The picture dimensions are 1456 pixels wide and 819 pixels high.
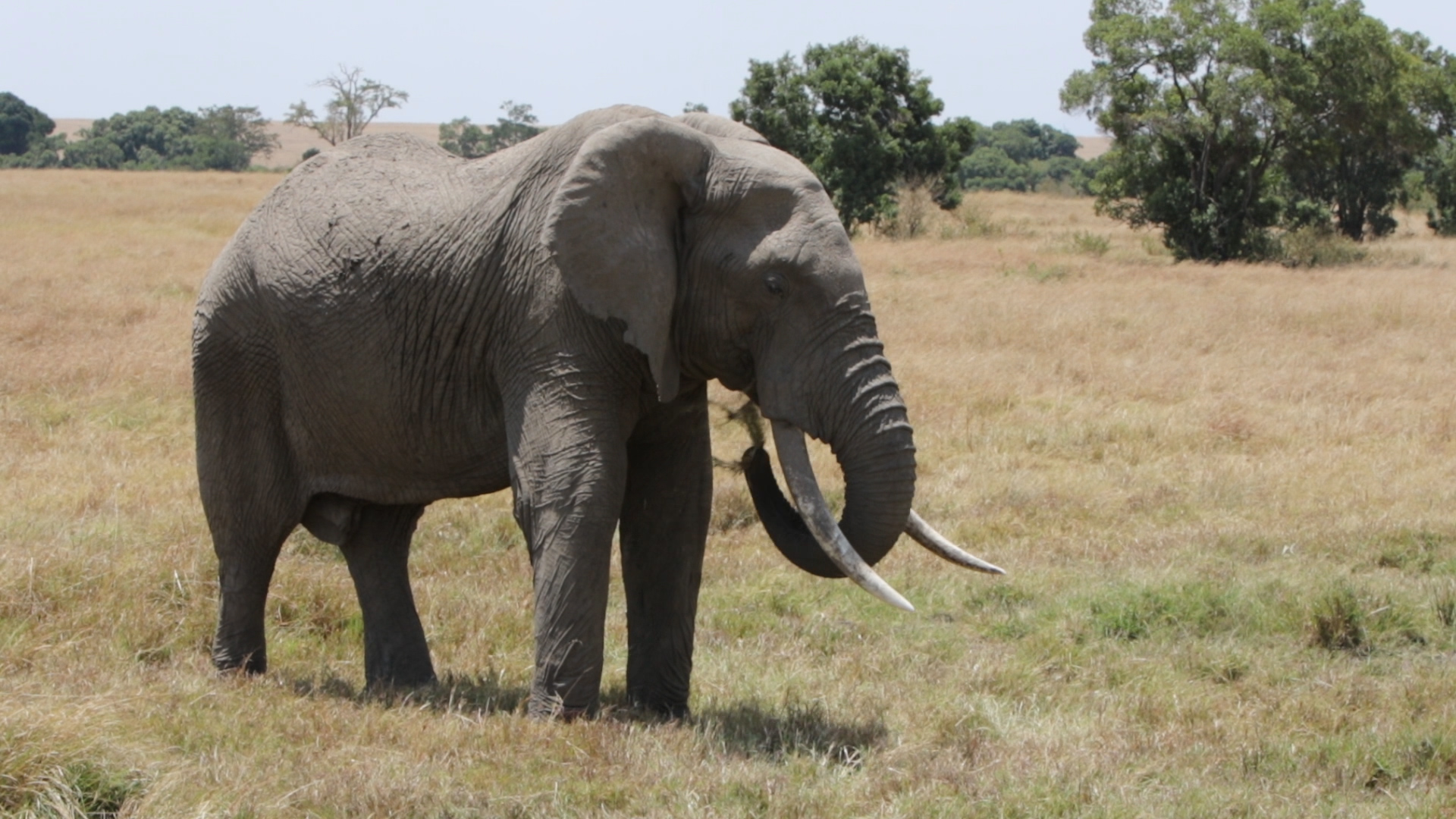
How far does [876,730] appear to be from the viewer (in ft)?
19.0

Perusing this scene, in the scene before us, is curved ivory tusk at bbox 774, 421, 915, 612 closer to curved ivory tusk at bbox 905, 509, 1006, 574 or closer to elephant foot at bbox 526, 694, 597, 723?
Answer: curved ivory tusk at bbox 905, 509, 1006, 574

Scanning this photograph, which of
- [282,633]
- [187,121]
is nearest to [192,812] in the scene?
[282,633]

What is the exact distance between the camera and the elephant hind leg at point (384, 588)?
651cm

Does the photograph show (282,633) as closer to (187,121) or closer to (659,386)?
(659,386)

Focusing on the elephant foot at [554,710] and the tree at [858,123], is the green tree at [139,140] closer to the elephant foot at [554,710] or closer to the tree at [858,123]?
the tree at [858,123]

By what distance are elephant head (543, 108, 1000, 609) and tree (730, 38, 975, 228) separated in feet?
112

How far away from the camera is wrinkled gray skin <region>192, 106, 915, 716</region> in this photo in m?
5.25

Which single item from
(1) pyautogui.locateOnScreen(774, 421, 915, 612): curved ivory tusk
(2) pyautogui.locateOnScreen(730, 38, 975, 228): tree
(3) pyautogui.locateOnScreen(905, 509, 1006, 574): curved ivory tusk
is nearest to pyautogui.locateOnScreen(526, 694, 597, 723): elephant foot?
(1) pyautogui.locateOnScreen(774, 421, 915, 612): curved ivory tusk

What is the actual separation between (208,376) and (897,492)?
2.93m

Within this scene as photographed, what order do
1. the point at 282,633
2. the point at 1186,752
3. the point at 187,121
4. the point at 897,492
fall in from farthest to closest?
the point at 187,121
the point at 282,633
the point at 1186,752
the point at 897,492

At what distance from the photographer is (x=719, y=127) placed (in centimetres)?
580

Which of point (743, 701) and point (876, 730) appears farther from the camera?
point (743, 701)

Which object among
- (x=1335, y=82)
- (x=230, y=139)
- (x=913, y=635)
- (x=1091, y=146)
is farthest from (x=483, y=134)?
(x=1091, y=146)

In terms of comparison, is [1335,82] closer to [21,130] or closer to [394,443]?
[394,443]
